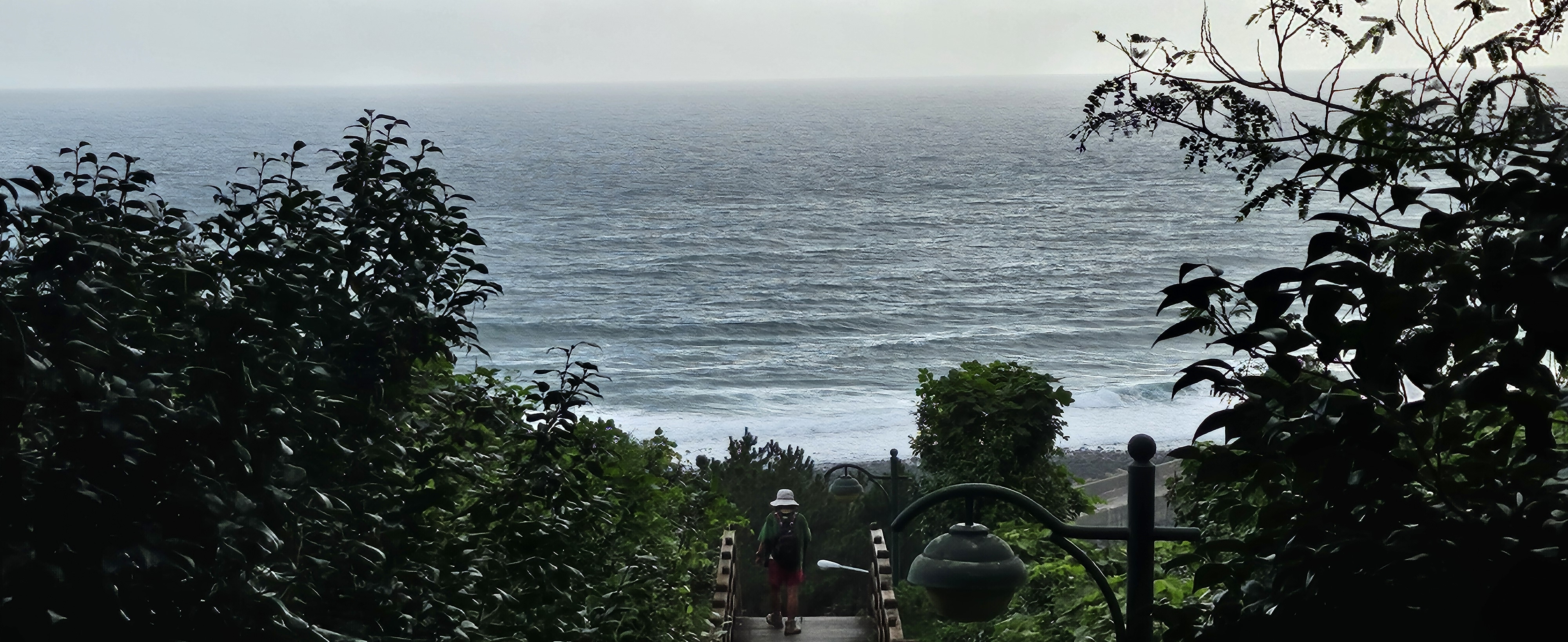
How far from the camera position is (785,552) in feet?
39.4

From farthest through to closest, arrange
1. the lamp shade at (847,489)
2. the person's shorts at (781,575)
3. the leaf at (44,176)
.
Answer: the lamp shade at (847,489), the person's shorts at (781,575), the leaf at (44,176)

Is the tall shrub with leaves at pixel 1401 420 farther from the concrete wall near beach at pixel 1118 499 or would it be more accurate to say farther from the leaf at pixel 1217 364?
the concrete wall near beach at pixel 1118 499

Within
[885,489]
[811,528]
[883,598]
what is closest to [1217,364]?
[883,598]

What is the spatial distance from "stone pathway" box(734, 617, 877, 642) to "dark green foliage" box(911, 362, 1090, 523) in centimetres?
196

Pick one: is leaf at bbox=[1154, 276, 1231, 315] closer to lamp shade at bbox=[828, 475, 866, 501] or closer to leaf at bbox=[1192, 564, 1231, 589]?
leaf at bbox=[1192, 564, 1231, 589]

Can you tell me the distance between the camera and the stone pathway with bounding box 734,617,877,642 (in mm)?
12266

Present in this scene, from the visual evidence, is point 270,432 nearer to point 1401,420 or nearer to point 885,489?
point 1401,420

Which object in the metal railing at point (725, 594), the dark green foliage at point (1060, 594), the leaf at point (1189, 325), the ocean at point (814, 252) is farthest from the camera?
the ocean at point (814, 252)

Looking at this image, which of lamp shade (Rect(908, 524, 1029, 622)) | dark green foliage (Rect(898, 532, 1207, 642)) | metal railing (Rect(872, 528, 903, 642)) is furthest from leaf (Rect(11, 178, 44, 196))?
metal railing (Rect(872, 528, 903, 642))

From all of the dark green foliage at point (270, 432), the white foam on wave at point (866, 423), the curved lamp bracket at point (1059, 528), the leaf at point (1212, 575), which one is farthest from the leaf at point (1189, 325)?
the white foam on wave at point (866, 423)

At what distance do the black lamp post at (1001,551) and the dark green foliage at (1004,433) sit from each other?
916 cm

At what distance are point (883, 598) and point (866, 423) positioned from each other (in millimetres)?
36660

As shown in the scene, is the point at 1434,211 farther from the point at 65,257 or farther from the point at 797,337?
the point at 797,337

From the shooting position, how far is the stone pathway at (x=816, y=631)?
12266 mm
